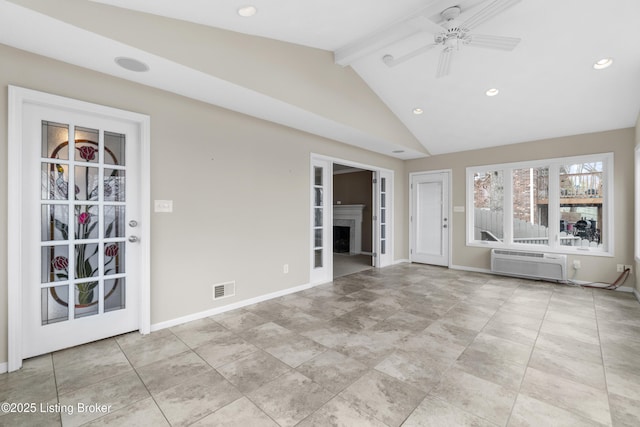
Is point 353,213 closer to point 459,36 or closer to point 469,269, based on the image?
point 469,269

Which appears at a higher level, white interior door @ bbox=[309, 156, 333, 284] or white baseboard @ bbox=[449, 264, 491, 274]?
white interior door @ bbox=[309, 156, 333, 284]

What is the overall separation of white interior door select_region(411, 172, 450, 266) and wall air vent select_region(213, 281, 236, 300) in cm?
455

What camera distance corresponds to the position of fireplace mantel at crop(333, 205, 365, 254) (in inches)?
316

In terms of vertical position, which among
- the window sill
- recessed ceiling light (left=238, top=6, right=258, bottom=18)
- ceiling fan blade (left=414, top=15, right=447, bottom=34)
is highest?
recessed ceiling light (left=238, top=6, right=258, bottom=18)

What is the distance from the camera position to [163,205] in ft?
9.82

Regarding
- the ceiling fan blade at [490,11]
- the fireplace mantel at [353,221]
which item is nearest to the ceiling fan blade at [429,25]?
the ceiling fan blade at [490,11]

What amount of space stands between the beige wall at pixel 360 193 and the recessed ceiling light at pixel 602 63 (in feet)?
16.0

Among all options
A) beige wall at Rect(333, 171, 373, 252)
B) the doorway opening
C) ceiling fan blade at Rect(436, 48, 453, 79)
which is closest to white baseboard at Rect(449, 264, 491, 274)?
the doorway opening

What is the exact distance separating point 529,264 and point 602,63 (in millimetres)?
3195

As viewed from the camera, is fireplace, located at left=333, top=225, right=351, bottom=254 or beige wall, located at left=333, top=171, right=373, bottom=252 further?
fireplace, located at left=333, top=225, right=351, bottom=254

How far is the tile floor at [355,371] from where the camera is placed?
1742 mm

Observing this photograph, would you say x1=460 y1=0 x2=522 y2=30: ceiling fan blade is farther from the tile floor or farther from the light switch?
the light switch

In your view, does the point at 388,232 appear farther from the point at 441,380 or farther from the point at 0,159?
the point at 0,159

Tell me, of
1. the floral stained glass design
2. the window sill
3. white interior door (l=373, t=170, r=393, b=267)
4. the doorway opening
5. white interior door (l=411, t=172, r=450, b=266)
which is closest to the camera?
the floral stained glass design
